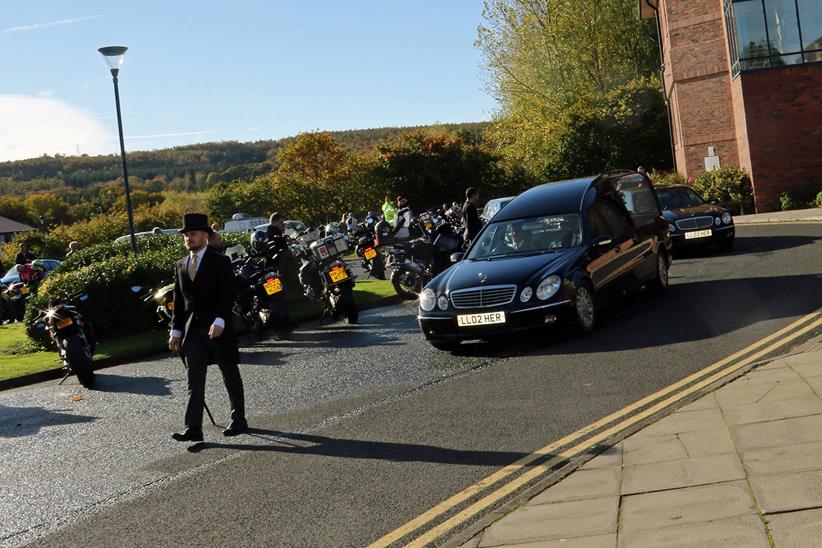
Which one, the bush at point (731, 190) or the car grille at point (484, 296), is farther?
the bush at point (731, 190)

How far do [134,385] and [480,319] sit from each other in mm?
4384

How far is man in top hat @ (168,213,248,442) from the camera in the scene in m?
8.30

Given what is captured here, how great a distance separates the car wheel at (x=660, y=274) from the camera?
1444 centimetres

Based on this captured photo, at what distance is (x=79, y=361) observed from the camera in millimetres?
12195

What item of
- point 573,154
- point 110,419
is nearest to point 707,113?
point 573,154

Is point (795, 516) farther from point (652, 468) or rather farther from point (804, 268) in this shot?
point (804, 268)

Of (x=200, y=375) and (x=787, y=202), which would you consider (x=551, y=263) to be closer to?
(x=200, y=375)

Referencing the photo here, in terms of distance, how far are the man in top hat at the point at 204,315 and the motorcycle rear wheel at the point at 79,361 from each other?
14.1 ft

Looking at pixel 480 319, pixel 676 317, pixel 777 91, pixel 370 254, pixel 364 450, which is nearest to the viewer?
pixel 364 450

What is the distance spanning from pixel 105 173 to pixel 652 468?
142773 mm

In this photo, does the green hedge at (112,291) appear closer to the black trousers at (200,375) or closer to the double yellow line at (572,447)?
the black trousers at (200,375)

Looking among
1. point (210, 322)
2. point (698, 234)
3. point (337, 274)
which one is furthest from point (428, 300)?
point (698, 234)

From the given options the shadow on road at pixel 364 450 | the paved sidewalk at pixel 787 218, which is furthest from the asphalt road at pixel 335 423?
the paved sidewalk at pixel 787 218

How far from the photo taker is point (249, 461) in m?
7.32
